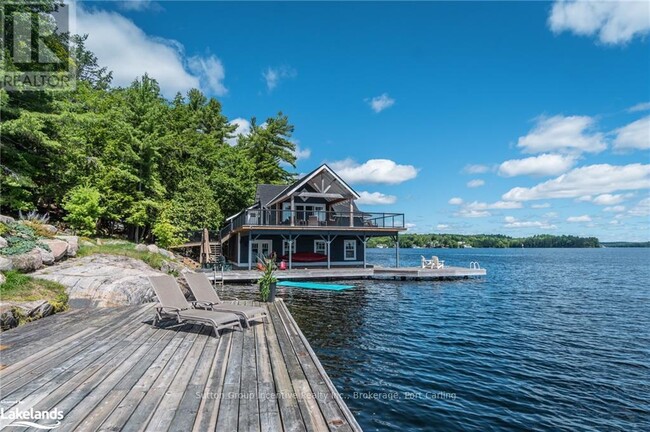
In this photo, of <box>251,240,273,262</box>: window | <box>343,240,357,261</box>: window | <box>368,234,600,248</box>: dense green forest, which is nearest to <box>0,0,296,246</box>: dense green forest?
<box>251,240,273,262</box>: window

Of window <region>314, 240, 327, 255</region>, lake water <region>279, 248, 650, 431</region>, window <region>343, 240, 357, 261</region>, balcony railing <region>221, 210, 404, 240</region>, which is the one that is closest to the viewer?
lake water <region>279, 248, 650, 431</region>

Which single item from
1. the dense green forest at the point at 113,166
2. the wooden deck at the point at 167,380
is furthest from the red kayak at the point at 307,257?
the wooden deck at the point at 167,380

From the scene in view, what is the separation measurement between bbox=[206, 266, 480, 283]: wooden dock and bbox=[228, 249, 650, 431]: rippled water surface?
520cm

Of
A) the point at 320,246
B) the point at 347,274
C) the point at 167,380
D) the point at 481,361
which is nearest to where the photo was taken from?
the point at 167,380

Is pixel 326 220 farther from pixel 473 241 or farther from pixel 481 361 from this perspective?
pixel 473 241

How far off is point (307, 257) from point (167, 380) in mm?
22002

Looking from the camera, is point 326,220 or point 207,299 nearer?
point 207,299

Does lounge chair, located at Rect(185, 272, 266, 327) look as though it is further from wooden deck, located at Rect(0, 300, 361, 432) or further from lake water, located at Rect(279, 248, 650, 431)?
lake water, located at Rect(279, 248, 650, 431)

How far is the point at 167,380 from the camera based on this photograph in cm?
434

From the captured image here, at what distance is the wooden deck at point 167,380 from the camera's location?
11.1ft

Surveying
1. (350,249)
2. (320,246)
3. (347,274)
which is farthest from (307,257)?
(350,249)

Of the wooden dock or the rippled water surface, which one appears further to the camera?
the wooden dock

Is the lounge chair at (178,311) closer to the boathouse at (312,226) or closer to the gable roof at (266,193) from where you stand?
the boathouse at (312,226)

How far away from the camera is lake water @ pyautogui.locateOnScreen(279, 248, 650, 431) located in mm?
6004
